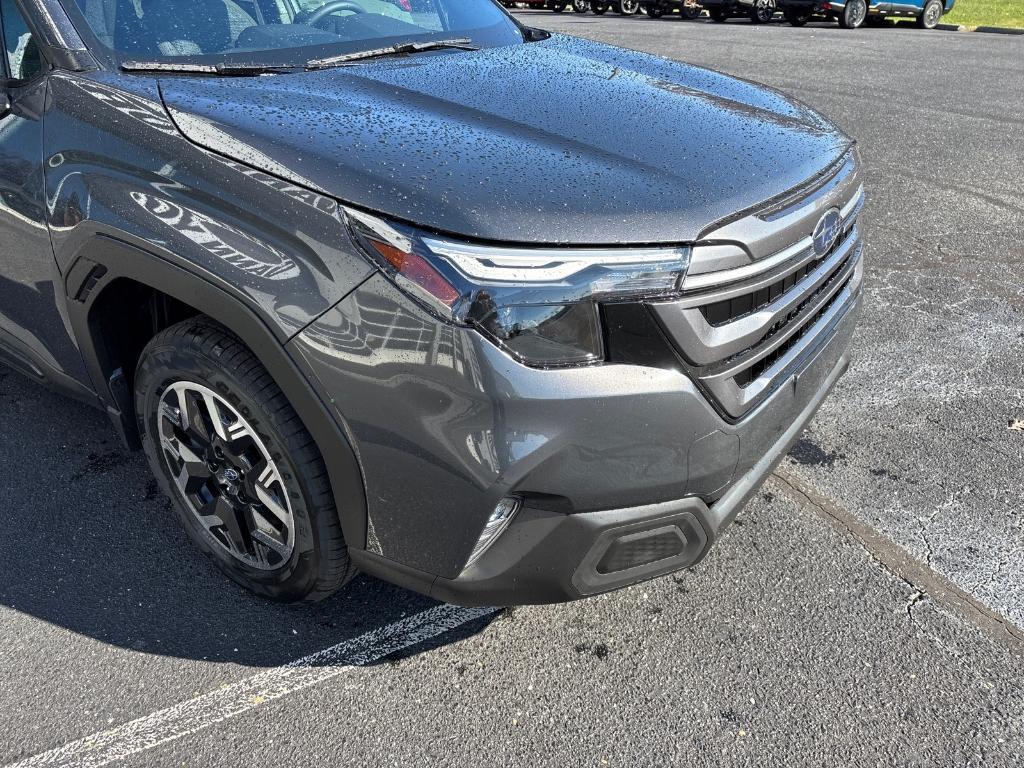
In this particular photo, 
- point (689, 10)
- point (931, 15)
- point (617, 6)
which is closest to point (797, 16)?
point (931, 15)

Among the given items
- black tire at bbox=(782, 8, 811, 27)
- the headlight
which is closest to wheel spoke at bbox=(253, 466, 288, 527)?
the headlight

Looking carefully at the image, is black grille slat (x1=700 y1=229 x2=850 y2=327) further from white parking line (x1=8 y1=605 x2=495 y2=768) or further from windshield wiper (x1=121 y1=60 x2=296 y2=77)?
windshield wiper (x1=121 y1=60 x2=296 y2=77)

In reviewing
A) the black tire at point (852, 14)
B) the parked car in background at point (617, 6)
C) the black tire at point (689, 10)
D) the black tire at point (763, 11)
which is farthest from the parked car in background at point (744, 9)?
the parked car in background at point (617, 6)

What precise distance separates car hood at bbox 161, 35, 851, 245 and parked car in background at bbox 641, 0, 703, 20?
19.2m

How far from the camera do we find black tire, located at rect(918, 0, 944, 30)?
1719 centimetres

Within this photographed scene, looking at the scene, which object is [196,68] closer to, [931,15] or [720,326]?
[720,326]

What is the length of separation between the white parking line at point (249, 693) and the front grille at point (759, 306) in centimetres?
102

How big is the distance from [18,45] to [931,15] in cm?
1878

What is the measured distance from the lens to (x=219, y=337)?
2109 millimetres

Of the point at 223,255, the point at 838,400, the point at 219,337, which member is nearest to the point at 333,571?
the point at 219,337

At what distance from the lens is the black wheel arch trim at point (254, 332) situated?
1.91 meters

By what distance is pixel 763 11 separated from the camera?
60.0 ft

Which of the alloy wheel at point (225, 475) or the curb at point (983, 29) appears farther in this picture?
the curb at point (983, 29)

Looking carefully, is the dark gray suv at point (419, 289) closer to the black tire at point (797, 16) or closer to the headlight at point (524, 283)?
the headlight at point (524, 283)
